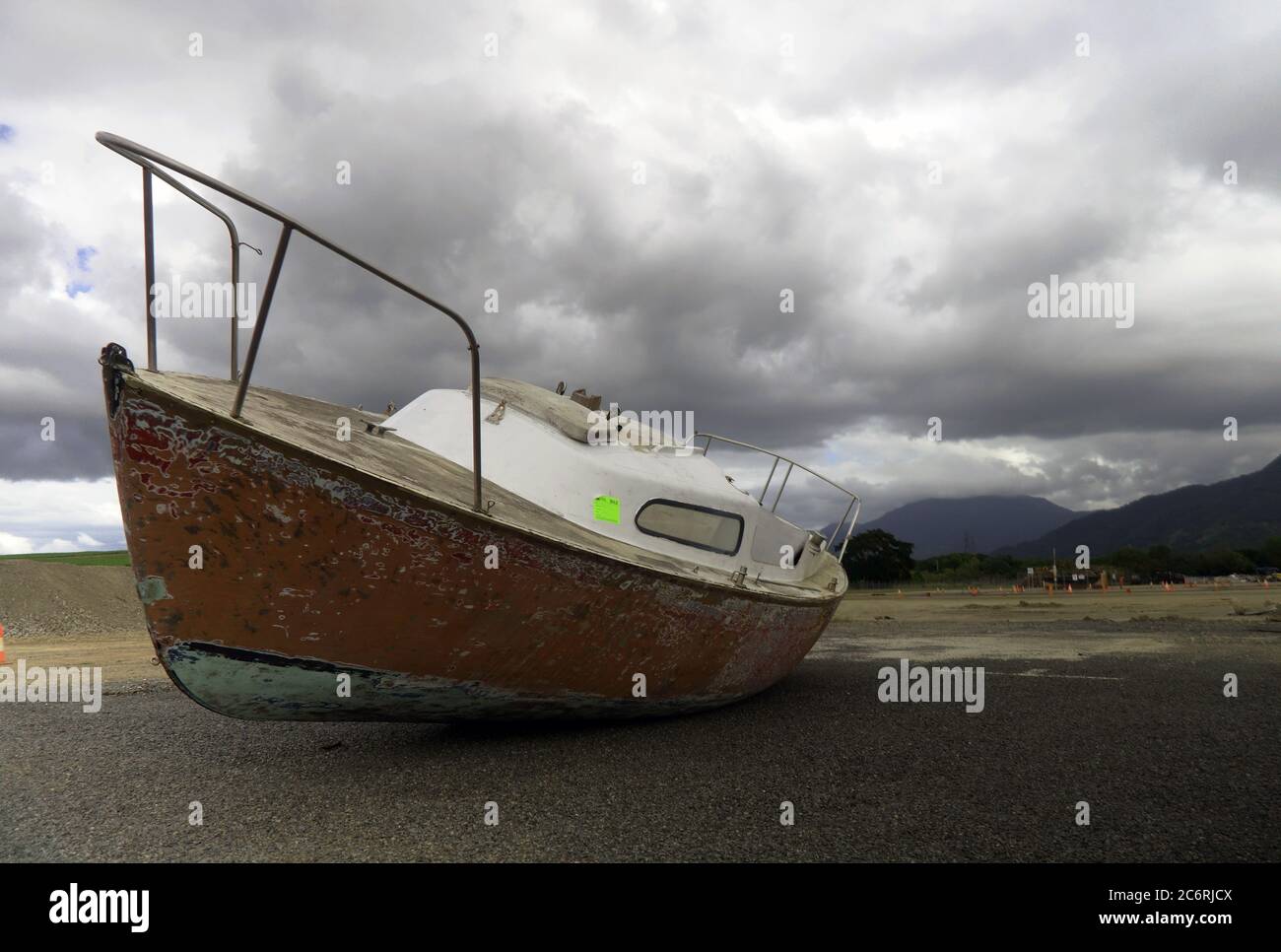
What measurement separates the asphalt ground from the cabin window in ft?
4.82

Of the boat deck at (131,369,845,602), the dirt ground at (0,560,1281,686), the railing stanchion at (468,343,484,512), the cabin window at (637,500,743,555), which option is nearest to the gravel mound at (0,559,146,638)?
the dirt ground at (0,560,1281,686)

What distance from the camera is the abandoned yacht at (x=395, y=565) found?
340 cm

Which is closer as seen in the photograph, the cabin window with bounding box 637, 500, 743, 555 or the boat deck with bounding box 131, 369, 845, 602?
the boat deck with bounding box 131, 369, 845, 602

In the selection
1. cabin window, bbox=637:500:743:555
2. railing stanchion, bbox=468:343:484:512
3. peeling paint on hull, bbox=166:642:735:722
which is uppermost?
railing stanchion, bbox=468:343:484:512

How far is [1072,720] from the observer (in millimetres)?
6062

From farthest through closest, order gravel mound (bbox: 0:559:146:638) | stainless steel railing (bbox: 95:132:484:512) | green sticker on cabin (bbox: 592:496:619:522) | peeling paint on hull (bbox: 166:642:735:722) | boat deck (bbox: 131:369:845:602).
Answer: gravel mound (bbox: 0:559:146:638), green sticker on cabin (bbox: 592:496:619:522), peeling paint on hull (bbox: 166:642:735:722), boat deck (bbox: 131:369:845:602), stainless steel railing (bbox: 95:132:484:512)

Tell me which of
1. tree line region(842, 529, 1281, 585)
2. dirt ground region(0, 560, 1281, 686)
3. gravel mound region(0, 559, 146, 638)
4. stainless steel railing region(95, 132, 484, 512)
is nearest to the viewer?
stainless steel railing region(95, 132, 484, 512)

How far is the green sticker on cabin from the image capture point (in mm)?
5586

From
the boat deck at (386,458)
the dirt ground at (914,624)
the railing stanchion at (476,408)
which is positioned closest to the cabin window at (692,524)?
the boat deck at (386,458)

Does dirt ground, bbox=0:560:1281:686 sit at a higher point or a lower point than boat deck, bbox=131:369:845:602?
lower

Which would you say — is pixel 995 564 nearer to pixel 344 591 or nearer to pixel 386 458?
pixel 386 458

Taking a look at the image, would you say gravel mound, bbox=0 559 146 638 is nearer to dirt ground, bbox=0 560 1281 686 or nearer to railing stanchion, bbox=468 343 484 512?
dirt ground, bbox=0 560 1281 686

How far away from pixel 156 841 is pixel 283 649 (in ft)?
3.50
